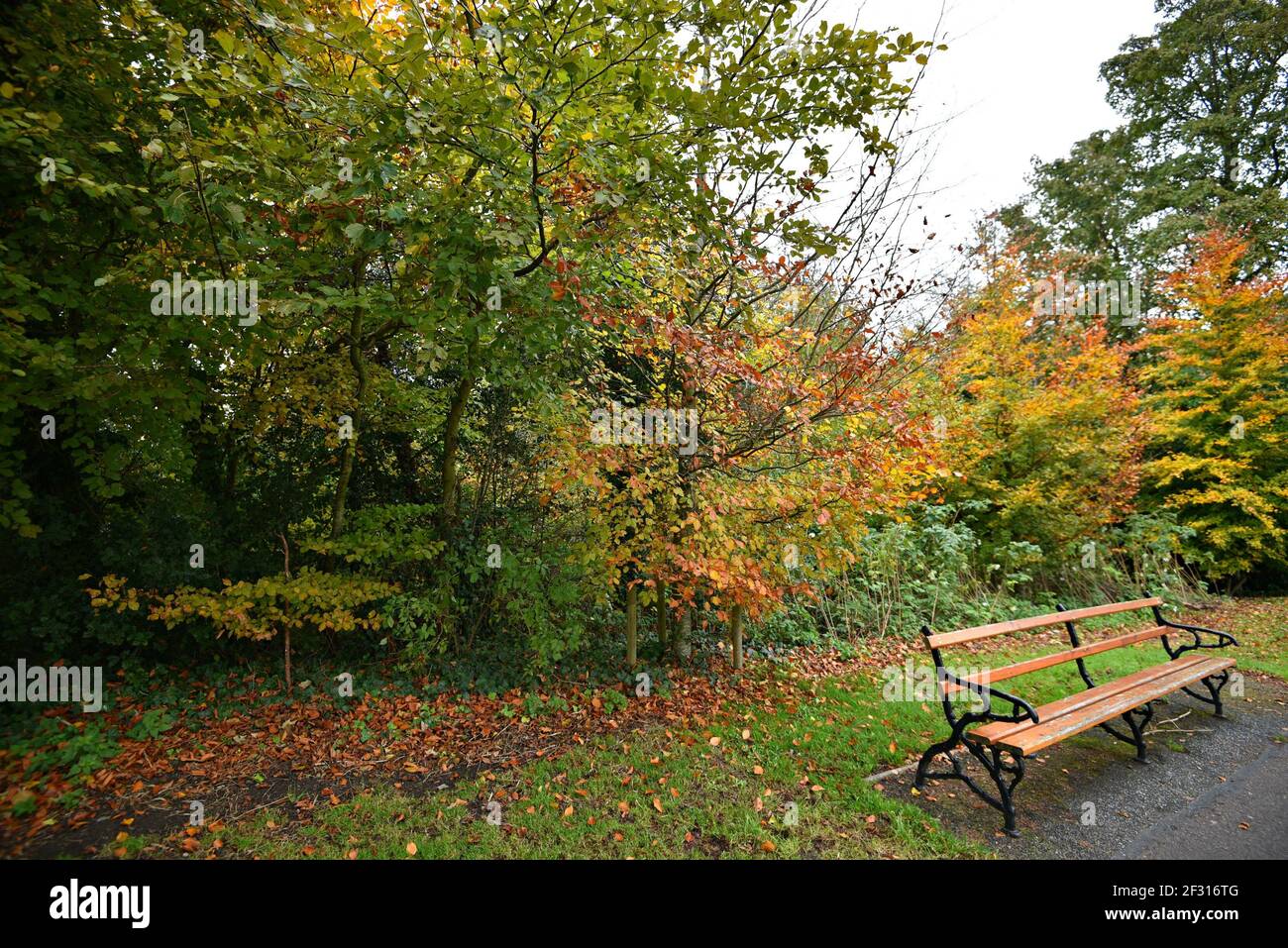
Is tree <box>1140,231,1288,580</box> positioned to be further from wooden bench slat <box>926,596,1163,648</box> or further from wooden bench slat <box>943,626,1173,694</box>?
wooden bench slat <box>926,596,1163,648</box>

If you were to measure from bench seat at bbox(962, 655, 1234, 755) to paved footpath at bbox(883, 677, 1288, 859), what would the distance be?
0.41 meters

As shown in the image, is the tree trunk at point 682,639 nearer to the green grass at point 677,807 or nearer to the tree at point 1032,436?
the green grass at point 677,807

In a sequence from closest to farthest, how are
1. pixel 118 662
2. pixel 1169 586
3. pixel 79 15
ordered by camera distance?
1. pixel 79 15
2. pixel 118 662
3. pixel 1169 586

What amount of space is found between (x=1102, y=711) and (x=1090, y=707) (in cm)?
11

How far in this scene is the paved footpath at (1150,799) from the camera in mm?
2965

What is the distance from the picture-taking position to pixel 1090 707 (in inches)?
146

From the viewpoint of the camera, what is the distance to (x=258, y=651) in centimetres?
498

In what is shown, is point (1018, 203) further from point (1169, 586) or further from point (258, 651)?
point (258, 651)

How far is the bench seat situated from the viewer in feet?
10.2

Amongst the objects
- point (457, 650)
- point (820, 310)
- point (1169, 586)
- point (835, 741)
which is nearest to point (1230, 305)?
point (1169, 586)

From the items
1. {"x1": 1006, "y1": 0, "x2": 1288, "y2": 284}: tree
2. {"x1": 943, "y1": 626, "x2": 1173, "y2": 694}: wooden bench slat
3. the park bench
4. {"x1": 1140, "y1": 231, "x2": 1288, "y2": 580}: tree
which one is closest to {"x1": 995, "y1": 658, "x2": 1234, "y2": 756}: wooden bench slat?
the park bench

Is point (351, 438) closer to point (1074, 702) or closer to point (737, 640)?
point (737, 640)

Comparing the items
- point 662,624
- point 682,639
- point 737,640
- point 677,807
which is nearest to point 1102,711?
point 737,640
